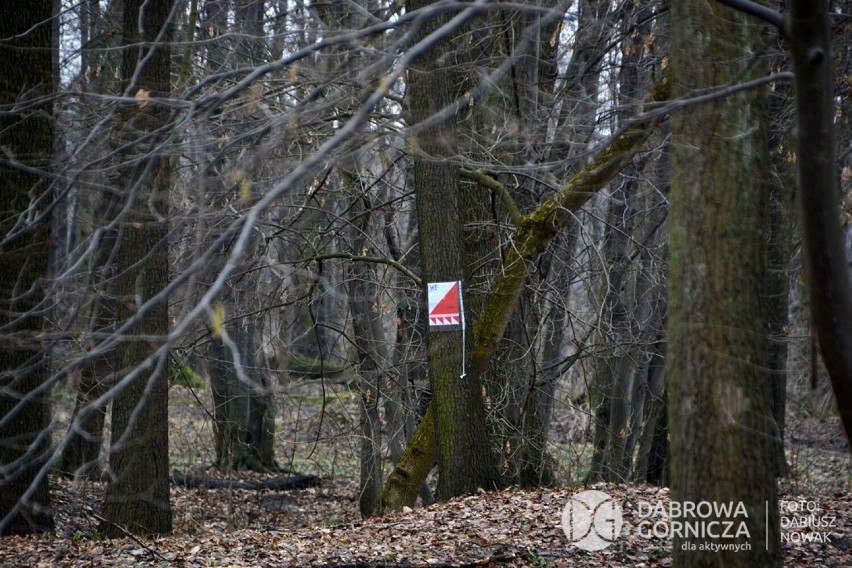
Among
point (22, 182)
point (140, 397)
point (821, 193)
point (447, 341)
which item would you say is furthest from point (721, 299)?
point (22, 182)

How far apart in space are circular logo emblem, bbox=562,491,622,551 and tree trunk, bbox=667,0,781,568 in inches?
85.8

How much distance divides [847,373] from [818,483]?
358 inches

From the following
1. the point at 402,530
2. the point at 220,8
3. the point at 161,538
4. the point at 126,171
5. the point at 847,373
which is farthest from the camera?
the point at 220,8

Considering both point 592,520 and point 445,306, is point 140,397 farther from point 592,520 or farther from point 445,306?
point 592,520

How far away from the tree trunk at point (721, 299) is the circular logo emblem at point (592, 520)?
2179 millimetres

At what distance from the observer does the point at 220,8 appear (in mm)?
9633

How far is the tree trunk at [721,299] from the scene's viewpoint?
14.3 feet

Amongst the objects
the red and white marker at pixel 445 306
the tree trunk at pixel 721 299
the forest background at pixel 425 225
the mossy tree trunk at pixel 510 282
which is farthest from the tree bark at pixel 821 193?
the red and white marker at pixel 445 306

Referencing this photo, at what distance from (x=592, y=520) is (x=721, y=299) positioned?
336 cm

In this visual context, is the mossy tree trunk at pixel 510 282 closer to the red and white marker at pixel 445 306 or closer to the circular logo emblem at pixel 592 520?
the red and white marker at pixel 445 306

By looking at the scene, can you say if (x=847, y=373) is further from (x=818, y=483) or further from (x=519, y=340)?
(x=818, y=483)

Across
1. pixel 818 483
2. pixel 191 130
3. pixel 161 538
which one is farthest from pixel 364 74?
pixel 818 483

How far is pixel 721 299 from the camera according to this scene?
14.5ft

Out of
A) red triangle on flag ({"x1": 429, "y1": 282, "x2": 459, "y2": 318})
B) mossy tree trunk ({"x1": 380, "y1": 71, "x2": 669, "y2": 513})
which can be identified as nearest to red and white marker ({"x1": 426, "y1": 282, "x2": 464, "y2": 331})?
red triangle on flag ({"x1": 429, "y1": 282, "x2": 459, "y2": 318})
